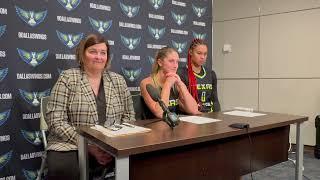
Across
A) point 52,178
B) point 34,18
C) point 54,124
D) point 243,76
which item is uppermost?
point 34,18

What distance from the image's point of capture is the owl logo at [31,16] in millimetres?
2412

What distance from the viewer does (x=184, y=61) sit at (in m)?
3.62

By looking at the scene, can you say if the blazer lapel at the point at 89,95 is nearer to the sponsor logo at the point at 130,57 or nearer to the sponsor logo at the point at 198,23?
the sponsor logo at the point at 130,57

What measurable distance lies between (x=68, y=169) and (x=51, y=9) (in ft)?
4.71

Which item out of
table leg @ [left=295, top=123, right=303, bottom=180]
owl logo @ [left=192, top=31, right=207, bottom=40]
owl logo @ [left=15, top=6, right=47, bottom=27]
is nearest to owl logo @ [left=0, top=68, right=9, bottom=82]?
owl logo @ [left=15, top=6, right=47, bottom=27]

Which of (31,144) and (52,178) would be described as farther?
(31,144)

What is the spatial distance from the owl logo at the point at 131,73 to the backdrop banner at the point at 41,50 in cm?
1

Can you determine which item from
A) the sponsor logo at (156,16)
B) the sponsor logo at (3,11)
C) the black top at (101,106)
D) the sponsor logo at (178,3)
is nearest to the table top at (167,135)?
the black top at (101,106)

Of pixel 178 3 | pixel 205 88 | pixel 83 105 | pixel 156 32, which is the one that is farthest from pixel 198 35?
pixel 83 105

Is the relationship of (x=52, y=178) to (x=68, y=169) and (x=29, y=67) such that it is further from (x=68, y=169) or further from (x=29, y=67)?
(x=29, y=67)

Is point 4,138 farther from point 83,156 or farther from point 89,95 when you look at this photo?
point 83,156

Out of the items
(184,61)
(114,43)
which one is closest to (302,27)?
(184,61)

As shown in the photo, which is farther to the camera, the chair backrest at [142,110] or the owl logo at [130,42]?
the owl logo at [130,42]

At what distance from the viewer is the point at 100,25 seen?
9.45 feet
